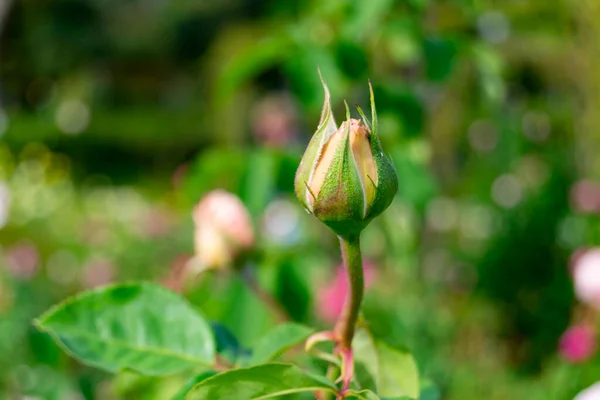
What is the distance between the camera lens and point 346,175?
0.27 metres

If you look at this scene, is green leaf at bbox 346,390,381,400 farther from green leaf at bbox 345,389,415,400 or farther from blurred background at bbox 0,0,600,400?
blurred background at bbox 0,0,600,400

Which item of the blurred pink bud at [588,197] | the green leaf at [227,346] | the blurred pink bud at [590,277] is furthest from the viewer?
the blurred pink bud at [588,197]

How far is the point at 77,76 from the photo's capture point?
13250mm

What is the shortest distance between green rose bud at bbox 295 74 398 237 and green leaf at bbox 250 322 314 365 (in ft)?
0.25

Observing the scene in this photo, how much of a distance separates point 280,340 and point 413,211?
0.87m

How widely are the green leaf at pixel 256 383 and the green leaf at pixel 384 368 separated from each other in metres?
0.06

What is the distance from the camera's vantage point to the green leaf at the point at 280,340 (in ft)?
1.08

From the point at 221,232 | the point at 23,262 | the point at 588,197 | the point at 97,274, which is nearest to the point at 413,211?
the point at 221,232

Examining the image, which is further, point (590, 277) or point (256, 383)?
point (590, 277)

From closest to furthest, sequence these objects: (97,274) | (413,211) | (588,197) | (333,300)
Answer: (413,211) < (333,300) < (588,197) < (97,274)

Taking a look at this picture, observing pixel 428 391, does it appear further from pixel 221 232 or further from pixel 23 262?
pixel 23 262

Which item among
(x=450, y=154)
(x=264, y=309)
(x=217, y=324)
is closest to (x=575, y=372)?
(x=264, y=309)

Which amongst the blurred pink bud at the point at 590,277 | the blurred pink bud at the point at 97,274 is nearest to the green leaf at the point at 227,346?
the blurred pink bud at the point at 590,277

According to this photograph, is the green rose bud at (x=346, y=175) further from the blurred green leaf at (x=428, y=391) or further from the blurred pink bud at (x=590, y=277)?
the blurred pink bud at (x=590, y=277)
